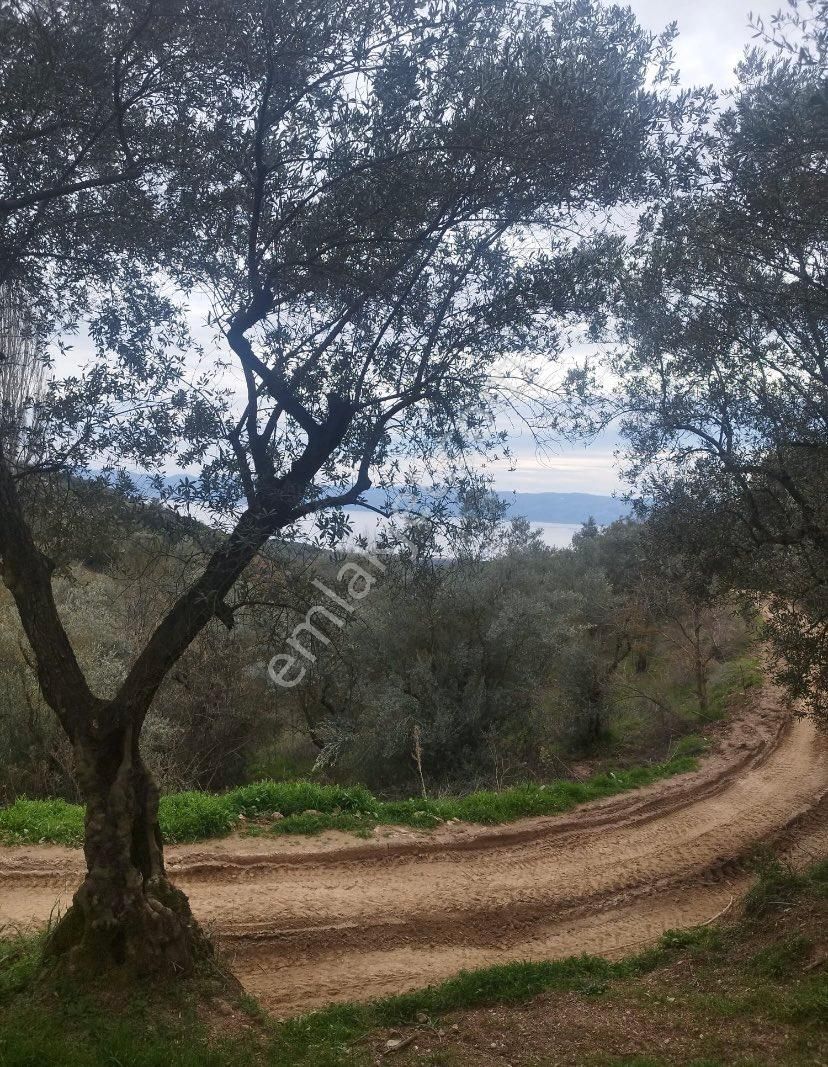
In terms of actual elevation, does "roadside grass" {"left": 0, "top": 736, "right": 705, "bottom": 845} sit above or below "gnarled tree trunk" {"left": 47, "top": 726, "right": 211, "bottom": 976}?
below

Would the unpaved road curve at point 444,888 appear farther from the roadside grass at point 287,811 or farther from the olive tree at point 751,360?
the olive tree at point 751,360

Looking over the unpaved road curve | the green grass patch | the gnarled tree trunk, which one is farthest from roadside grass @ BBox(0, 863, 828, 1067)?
the green grass patch

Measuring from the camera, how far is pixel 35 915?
7.93 m

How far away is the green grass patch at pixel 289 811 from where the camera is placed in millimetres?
10180

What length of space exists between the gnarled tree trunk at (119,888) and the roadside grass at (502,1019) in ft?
0.72

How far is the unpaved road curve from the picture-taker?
7785 mm

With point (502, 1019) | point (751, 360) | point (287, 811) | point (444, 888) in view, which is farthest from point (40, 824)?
point (751, 360)

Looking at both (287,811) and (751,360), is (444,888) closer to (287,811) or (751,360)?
(287,811)

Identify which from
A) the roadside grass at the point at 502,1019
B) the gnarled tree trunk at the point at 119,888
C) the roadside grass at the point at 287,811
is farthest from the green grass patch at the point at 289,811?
the gnarled tree trunk at the point at 119,888

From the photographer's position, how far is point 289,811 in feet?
36.7

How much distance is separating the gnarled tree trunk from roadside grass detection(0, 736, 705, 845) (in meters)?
4.33

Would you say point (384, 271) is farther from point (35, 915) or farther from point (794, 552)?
point (35, 915)

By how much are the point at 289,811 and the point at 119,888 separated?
556cm

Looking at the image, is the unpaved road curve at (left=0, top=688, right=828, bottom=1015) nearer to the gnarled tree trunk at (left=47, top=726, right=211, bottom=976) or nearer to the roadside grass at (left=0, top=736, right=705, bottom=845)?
the roadside grass at (left=0, top=736, right=705, bottom=845)
